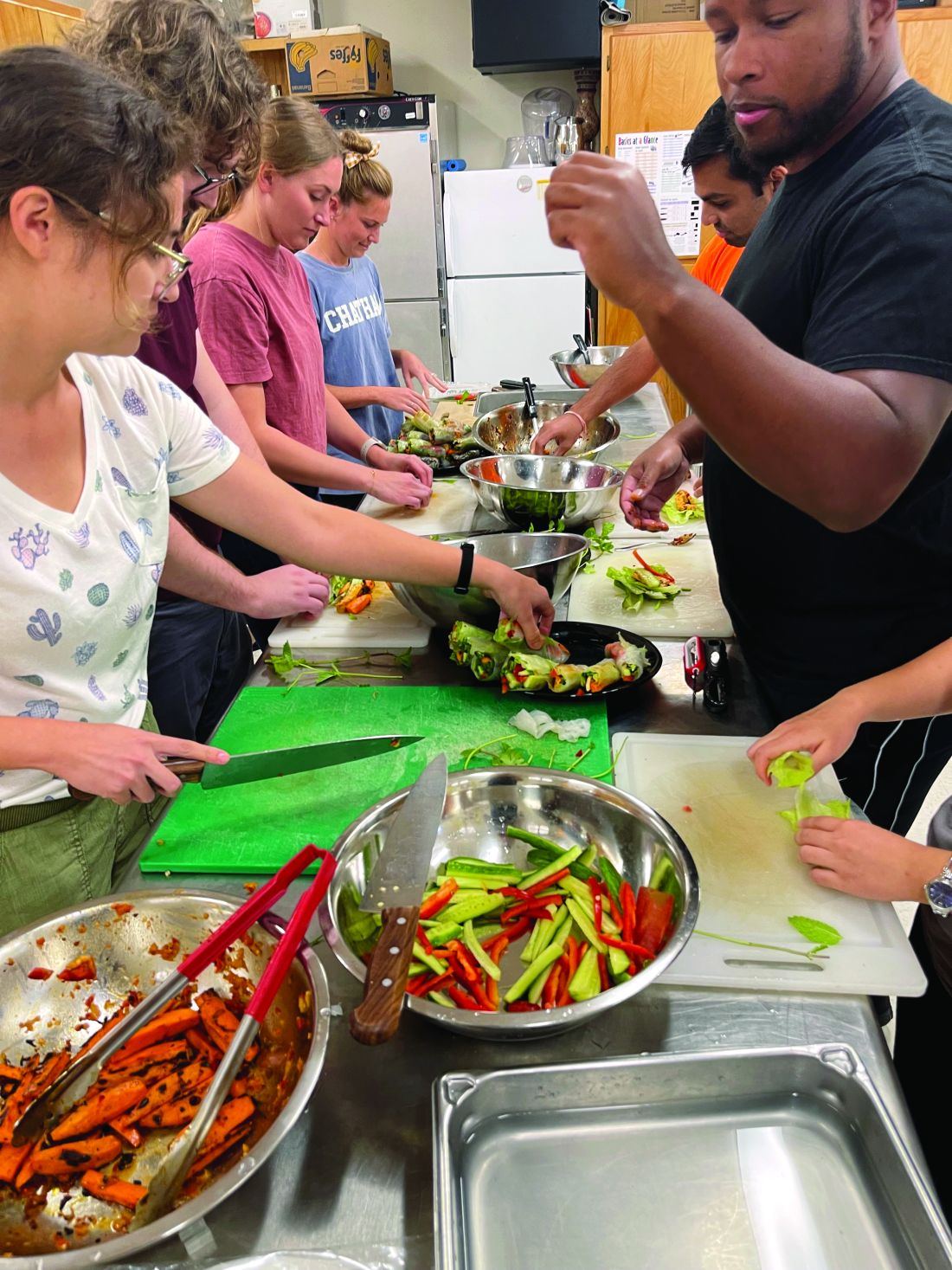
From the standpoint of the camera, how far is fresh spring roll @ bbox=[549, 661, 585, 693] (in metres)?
1.72

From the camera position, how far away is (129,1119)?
0.96 m

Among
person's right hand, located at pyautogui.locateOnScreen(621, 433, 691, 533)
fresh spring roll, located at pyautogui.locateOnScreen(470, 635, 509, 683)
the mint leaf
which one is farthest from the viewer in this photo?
person's right hand, located at pyautogui.locateOnScreen(621, 433, 691, 533)

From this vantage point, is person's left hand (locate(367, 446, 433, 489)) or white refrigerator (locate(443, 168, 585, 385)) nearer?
person's left hand (locate(367, 446, 433, 489))

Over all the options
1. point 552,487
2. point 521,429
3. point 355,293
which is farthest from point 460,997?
point 355,293

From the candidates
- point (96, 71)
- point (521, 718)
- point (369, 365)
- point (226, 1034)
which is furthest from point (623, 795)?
point (369, 365)

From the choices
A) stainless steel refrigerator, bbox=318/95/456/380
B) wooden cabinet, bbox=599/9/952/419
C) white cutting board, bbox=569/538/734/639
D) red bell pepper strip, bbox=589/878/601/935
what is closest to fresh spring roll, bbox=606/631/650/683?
white cutting board, bbox=569/538/734/639

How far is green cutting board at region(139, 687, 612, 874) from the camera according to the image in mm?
1404

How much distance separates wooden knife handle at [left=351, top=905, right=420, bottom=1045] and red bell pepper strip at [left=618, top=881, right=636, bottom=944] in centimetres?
29

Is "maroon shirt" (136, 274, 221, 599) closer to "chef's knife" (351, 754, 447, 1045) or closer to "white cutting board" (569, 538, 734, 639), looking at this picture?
"white cutting board" (569, 538, 734, 639)

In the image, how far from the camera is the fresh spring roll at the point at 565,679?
172cm

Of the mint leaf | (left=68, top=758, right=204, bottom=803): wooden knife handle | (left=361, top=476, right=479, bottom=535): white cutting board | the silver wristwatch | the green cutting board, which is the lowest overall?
(left=361, top=476, right=479, bottom=535): white cutting board

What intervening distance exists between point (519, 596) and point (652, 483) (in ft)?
2.39

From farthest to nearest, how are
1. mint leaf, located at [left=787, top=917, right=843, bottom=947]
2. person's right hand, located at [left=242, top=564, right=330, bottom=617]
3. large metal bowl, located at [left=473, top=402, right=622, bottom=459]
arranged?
large metal bowl, located at [left=473, top=402, right=622, bottom=459]
person's right hand, located at [left=242, top=564, right=330, bottom=617]
mint leaf, located at [left=787, top=917, right=843, bottom=947]

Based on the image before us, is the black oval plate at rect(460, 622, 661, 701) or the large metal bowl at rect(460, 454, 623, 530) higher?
the large metal bowl at rect(460, 454, 623, 530)
